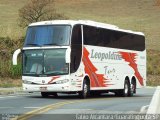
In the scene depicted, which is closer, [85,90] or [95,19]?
[85,90]

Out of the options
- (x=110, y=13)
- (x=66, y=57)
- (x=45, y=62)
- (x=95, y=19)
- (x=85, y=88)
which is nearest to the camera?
(x=66, y=57)

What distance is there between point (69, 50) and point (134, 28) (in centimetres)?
4371

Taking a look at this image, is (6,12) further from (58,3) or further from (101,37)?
(101,37)

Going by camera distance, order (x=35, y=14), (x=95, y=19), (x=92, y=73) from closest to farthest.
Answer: (x=92, y=73) < (x=35, y=14) < (x=95, y=19)

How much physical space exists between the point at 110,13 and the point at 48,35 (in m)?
58.1

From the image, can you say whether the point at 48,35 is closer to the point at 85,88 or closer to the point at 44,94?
the point at 85,88

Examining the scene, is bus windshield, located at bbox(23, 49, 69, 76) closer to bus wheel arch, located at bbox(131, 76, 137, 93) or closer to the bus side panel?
the bus side panel

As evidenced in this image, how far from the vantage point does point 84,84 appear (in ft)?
97.6

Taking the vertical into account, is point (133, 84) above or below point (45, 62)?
below

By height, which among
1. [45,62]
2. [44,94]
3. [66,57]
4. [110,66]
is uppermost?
[66,57]

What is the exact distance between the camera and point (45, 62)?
28891mm

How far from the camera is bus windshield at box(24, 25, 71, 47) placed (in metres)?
28.9

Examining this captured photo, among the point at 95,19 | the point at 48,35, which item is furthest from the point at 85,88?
the point at 95,19

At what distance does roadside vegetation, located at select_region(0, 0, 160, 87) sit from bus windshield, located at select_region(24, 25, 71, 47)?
15.4 m
